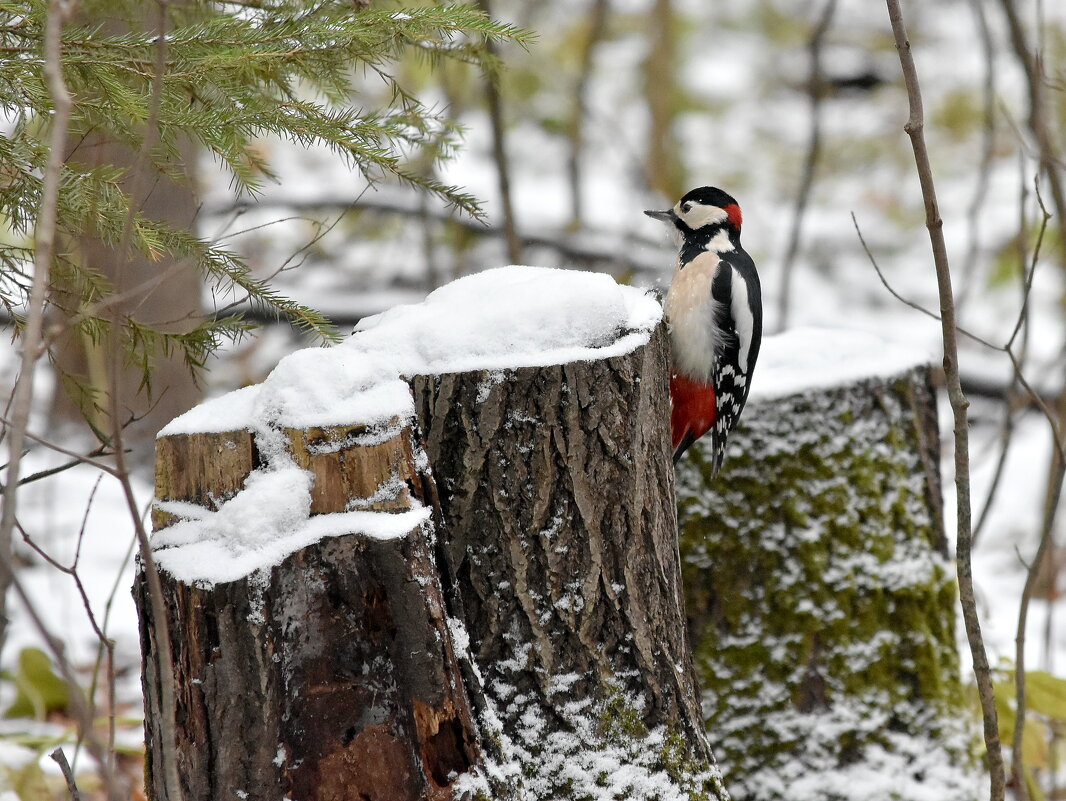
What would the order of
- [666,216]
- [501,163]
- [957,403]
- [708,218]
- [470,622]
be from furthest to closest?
[501,163], [666,216], [708,218], [957,403], [470,622]

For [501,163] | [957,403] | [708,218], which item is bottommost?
[957,403]

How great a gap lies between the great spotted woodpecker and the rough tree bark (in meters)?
0.92

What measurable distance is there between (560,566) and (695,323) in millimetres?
1396

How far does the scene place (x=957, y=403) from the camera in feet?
6.86

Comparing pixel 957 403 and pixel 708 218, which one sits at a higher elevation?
pixel 708 218

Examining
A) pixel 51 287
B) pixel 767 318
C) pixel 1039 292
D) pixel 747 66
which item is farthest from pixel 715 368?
pixel 747 66

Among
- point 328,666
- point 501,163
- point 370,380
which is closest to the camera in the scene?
point 328,666

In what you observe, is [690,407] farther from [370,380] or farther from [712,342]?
[370,380]

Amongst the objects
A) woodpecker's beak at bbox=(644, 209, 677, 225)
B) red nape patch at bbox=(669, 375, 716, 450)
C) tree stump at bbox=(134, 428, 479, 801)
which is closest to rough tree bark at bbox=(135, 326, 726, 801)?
tree stump at bbox=(134, 428, 479, 801)

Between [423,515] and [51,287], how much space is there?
0.93 m

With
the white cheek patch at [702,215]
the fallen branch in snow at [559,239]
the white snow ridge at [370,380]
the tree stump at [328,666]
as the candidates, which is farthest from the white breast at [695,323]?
the fallen branch in snow at [559,239]

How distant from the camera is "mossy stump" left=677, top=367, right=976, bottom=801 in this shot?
2.99 meters

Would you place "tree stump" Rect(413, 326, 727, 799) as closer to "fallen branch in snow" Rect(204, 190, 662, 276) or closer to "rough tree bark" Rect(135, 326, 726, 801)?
"rough tree bark" Rect(135, 326, 726, 801)

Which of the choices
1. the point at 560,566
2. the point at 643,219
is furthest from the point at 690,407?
the point at 643,219
